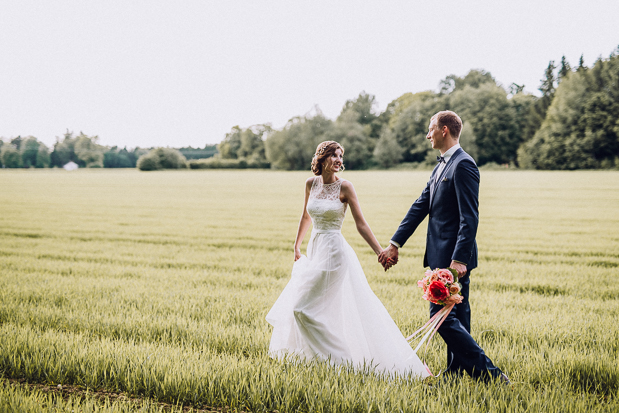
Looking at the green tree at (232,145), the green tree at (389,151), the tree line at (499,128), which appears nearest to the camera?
the tree line at (499,128)

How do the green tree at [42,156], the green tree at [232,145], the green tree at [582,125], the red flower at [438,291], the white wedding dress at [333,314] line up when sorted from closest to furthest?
1. the red flower at [438,291]
2. the white wedding dress at [333,314]
3. the green tree at [582,125]
4. the green tree at [42,156]
5. the green tree at [232,145]

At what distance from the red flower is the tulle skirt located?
0.87m

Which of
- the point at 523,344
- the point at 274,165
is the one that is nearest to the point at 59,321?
the point at 523,344

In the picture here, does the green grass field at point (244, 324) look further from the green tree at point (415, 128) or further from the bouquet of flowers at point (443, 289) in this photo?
the green tree at point (415, 128)

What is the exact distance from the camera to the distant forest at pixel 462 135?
259 ft

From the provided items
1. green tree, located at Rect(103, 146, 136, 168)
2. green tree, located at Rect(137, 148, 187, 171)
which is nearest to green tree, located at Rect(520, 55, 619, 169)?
green tree, located at Rect(137, 148, 187, 171)

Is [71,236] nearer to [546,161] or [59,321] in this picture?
[59,321]

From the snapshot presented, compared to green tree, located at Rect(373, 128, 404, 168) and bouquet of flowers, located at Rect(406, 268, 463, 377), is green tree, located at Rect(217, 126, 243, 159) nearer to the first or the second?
green tree, located at Rect(373, 128, 404, 168)

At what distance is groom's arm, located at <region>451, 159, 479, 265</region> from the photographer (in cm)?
392

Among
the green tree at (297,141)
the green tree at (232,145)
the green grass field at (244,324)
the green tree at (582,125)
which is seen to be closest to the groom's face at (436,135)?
the green grass field at (244,324)

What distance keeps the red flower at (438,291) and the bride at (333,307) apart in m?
0.85

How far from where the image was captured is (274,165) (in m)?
108

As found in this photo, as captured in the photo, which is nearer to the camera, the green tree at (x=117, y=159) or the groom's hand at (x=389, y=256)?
the groom's hand at (x=389, y=256)

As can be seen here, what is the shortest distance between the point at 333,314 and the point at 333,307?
74mm
